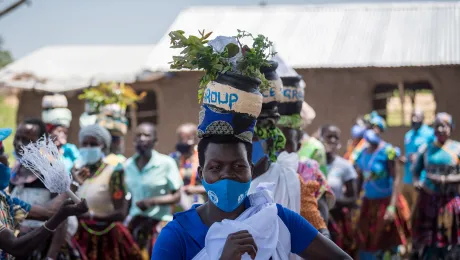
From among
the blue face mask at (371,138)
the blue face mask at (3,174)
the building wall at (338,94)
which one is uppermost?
the building wall at (338,94)

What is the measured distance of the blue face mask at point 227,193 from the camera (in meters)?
3.61

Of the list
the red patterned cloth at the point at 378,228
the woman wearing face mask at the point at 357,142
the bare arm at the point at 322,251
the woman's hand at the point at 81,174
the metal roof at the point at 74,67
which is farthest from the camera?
the metal roof at the point at 74,67

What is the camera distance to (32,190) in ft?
22.7

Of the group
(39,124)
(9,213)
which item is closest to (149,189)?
(39,124)

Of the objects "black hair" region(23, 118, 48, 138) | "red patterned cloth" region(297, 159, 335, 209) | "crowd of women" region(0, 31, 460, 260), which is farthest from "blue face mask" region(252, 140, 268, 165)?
"black hair" region(23, 118, 48, 138)

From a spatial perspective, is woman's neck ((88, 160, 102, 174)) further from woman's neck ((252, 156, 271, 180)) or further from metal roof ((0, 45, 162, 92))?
metal roof ((0, 45, 162, 92))

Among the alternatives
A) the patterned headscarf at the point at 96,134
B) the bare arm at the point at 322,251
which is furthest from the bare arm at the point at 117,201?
the bare arm at the point at 322,251

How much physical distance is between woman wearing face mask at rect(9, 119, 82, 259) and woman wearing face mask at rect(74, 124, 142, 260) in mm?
1273

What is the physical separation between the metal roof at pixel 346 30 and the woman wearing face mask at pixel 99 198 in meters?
9.39

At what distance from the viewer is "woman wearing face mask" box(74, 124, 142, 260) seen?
8.55 meters

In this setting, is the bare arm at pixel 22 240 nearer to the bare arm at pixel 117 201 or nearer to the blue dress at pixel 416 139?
the bare arm at pixel 117 201

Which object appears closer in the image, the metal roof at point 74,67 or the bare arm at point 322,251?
the bare arm at point 322,251

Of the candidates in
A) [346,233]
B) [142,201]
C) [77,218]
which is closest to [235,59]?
[77,218]

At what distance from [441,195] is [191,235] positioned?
816 cm
